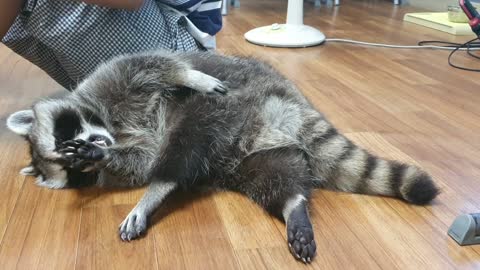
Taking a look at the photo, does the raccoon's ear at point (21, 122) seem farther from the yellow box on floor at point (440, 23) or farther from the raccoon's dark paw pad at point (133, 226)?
the yellow box on floor at point (440, 23)

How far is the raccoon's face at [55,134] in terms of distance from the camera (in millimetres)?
1737

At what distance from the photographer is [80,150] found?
162 centimetres

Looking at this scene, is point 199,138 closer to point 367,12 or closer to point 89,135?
point 89,135

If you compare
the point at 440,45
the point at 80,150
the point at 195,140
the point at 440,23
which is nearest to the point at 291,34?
the point at 440,45

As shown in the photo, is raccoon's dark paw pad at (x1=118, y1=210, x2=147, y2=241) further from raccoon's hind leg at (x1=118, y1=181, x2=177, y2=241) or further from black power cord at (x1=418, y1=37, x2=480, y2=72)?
black power cord at (x1=418, y1=37, x2=480, y2=72)

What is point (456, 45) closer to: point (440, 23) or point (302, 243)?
point (440, 23)

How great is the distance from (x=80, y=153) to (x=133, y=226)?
30 cm

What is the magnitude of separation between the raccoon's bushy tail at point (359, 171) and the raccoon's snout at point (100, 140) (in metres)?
0.71

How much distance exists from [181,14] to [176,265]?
147 centimetres

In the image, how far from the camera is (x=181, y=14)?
2.51 meters

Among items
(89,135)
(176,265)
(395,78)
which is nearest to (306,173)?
(176,265)

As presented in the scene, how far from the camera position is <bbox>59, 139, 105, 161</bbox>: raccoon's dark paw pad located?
1618 millimetres

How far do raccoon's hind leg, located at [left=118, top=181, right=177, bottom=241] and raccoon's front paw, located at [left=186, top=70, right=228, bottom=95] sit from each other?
366 millimetres


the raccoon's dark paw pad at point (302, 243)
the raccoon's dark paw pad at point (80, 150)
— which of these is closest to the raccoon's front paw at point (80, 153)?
the raccoon's dark paw pad at point (80, 150)
